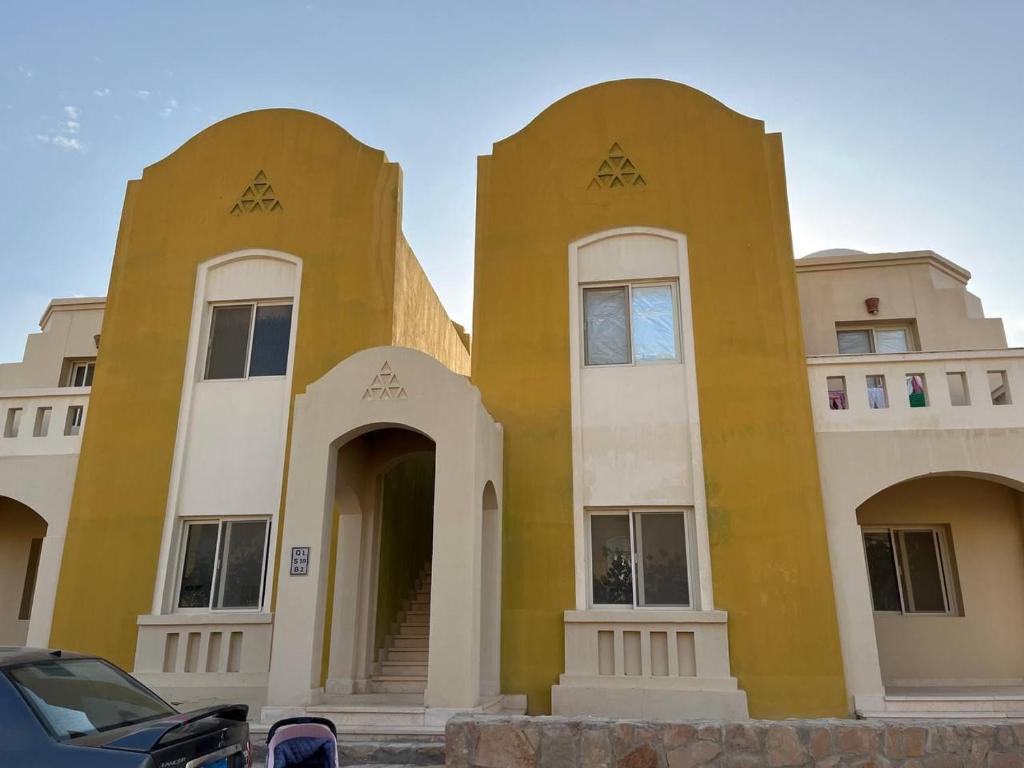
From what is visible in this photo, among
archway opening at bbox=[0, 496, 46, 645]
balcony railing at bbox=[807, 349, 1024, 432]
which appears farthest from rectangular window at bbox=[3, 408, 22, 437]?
balcony railing at bbox=[807, 349, 1024, 432]

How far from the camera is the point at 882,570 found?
11406 millimetres

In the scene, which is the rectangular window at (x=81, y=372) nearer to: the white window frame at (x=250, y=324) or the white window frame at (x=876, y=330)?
the white window frame at (x=250, y=324)

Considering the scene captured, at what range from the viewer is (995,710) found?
907cm

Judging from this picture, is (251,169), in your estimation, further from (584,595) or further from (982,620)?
(982,620)

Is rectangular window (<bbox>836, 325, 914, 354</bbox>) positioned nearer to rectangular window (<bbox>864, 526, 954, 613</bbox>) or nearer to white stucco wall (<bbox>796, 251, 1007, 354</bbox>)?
white stucco wall (<bbox>796, 251, 1007, 354</bbox>)

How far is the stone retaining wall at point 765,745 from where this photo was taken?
6.21 metres

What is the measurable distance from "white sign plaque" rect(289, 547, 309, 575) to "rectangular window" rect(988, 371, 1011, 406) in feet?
28.6

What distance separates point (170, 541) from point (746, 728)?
800cm

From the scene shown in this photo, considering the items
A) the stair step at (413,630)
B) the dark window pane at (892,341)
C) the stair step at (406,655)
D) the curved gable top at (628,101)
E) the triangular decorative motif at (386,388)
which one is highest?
the curved gable top at (628,101)

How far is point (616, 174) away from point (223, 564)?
7.87 metres

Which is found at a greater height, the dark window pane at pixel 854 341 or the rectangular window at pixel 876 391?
the dark window pane at pixel 854 341

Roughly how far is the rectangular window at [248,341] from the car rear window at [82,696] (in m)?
6.17

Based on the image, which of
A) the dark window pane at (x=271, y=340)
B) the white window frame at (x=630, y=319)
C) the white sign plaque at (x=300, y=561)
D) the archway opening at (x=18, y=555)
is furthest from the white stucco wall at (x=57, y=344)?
the white window frame at (x=630, y=319)

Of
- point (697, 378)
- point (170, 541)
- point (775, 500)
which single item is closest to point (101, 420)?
point (170, 541)
